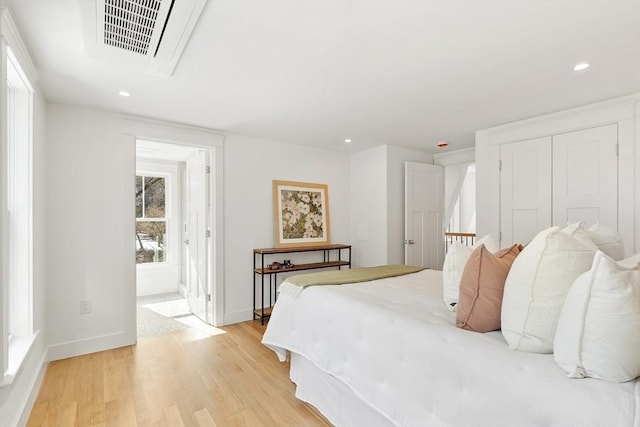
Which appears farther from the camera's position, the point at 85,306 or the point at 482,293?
the point at 85,306

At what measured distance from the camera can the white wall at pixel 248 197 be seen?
3879mm

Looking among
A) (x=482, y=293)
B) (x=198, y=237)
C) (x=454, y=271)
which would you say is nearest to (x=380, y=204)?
(x=198, y=237)

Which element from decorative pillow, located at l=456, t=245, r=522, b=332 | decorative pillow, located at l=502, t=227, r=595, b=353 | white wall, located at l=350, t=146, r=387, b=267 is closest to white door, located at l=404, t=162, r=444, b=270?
white wall, located at l=350, t=146, r=387, b=267

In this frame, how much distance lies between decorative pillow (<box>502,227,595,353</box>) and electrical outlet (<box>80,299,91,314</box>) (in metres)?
3.43

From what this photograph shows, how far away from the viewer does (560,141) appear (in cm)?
314

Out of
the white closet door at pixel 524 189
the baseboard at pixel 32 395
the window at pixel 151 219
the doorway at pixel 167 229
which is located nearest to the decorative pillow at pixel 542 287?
the white closet door at pixel 524 189

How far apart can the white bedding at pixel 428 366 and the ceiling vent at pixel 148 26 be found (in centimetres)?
175

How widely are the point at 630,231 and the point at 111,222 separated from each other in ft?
15.6

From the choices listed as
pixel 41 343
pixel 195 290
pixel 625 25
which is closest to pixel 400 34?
pixel 625 25

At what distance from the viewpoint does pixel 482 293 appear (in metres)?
1.38

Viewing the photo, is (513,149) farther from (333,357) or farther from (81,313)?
(81,313)

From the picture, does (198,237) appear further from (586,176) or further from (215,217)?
(586,176)

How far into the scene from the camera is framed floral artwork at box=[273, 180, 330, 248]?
425 centimetres

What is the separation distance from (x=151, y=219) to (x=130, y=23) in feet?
13.8
